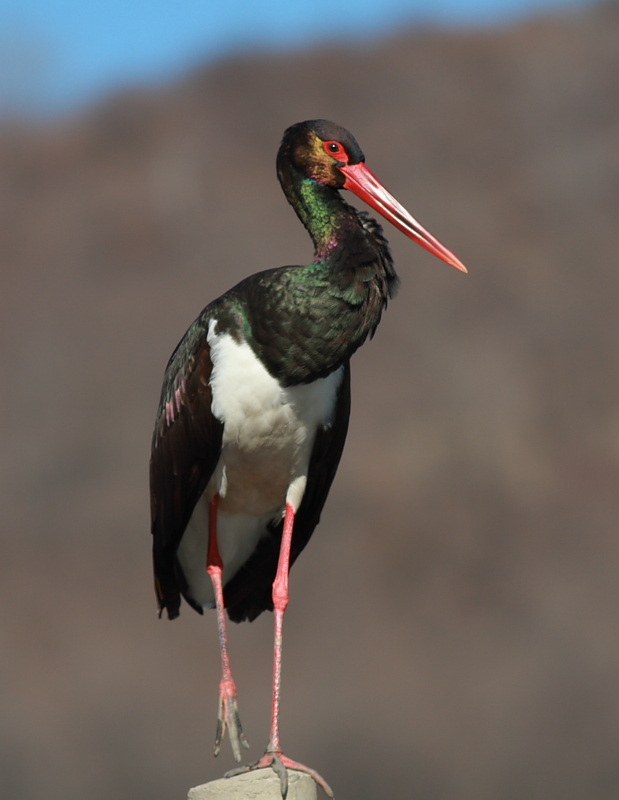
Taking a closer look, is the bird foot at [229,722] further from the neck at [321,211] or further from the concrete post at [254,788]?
the neck at [321,211]

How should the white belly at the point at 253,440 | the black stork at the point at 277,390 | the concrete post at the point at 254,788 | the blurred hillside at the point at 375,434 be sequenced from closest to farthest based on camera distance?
the concrete post at the point at 254,788, the black stork at the point at 277,390, the white belly at the point at 253,440, the blurred hillside at the point at 375,434

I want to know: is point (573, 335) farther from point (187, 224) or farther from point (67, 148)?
point (67, 148)

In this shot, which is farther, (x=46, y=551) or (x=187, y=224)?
(x=187, y=224)

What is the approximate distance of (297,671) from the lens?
15430mm

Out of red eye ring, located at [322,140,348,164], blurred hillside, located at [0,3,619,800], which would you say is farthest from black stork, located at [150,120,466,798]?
blurred hillside, located at [0,3,619,800]

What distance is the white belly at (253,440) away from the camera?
452cm

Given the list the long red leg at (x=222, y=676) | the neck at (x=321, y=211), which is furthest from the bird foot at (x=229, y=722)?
the neck at (x=321, y=211)

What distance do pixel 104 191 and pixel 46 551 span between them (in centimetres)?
829

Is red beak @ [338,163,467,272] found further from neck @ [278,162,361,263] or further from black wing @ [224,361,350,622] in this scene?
black wing @ [224,361,350,622]

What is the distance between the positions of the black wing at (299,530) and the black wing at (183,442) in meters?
0.35

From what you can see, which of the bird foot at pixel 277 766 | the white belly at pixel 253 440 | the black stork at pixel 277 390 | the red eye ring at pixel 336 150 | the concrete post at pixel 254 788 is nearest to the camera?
the concrete post at pixel 254 788

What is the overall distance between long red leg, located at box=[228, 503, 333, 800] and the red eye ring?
1188mm

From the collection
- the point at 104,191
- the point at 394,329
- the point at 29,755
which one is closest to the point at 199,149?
the point at 104,191

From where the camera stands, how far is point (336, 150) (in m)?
4.68
